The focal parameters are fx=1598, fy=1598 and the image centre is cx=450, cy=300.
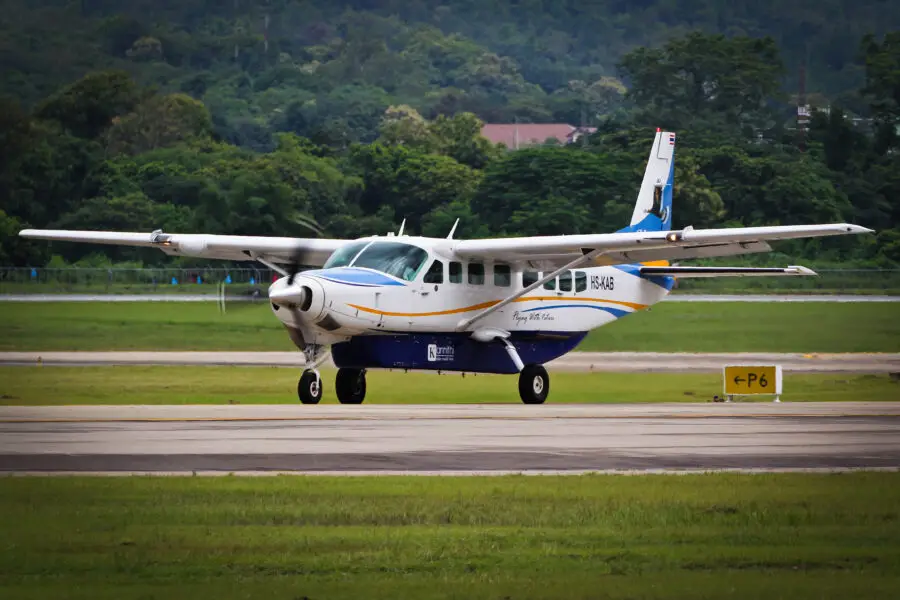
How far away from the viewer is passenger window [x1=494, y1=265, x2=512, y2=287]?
28375 mm

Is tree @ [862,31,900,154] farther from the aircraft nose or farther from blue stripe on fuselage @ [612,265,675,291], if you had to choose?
the aircraft nose

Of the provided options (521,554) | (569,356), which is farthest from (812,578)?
(569,356)

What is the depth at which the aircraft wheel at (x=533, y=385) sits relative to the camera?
92.0 ft

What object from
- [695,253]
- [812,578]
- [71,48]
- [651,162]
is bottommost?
[812,578]

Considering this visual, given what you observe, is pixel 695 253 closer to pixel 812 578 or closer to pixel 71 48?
pixel 812 578

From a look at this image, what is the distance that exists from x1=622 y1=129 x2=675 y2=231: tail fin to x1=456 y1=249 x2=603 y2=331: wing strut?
13.1 ft

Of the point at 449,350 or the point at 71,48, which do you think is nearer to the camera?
the point at 449,350

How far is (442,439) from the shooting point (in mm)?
19344

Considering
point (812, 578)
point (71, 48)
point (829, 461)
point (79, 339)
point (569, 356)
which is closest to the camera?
point (812, 578)

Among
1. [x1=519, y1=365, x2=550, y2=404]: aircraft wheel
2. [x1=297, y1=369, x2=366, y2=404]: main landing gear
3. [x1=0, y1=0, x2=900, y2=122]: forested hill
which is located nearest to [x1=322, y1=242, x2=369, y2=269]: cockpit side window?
[x1=297, y1=369, x2=366, y2=404]: main landing gear

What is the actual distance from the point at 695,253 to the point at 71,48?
74.3m

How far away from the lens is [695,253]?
90.5 ft

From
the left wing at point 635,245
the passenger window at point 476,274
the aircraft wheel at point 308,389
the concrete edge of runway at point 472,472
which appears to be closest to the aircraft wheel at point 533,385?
the passenger window at point 476,274

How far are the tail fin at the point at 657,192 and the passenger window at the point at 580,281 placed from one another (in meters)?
2.27
